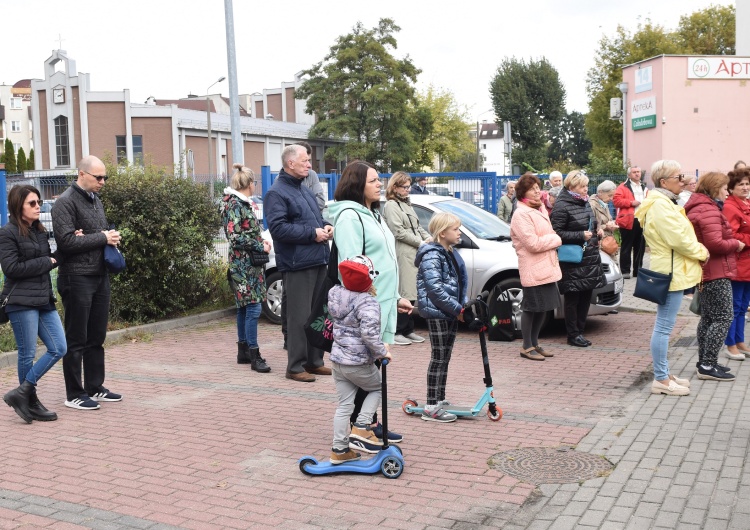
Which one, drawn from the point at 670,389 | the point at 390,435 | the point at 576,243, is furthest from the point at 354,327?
the point at 576,243

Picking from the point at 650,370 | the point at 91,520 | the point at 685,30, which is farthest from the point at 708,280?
the point at 685,30

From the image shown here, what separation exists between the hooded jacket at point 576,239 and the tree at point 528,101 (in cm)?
6775

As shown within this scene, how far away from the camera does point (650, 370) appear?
8555 millimetres

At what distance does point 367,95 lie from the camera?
6125 cm

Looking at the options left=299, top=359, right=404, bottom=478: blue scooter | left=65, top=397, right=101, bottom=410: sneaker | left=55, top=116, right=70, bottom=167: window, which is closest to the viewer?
left=299, top=359, right=404, bottom=478: blue scooter

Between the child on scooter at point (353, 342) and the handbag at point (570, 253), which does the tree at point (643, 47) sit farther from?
the child on scooter at point (353, 342)

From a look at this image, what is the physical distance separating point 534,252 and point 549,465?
3.76 meters

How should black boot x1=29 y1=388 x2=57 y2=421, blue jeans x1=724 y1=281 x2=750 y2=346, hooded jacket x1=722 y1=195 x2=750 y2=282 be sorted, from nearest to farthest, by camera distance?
1. black boot x1=29 y1=388 x2=57 y2=421
2. hooded jacket x1=722 y1=195 x2=750 y2=282
3. blue jeans x1=724 y1=281 x2=750 y2=346

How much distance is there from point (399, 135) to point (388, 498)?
5867 centimetres

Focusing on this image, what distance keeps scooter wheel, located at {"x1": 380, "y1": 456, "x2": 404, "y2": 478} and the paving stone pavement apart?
49mm

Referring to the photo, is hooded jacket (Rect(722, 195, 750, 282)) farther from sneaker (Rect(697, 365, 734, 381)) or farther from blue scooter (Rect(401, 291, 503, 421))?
blue scooter (Rect(401, 291, 503, 421))

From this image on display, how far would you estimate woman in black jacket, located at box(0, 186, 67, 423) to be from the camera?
260 inches

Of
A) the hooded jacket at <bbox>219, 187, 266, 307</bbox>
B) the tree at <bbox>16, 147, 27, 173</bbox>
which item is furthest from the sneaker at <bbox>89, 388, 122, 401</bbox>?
the tree at <bbox>16, 147, 27, 173</bbox>

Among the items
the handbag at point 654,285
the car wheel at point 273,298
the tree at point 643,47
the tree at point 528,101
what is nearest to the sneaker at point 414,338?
the car wheel at point 273,298
